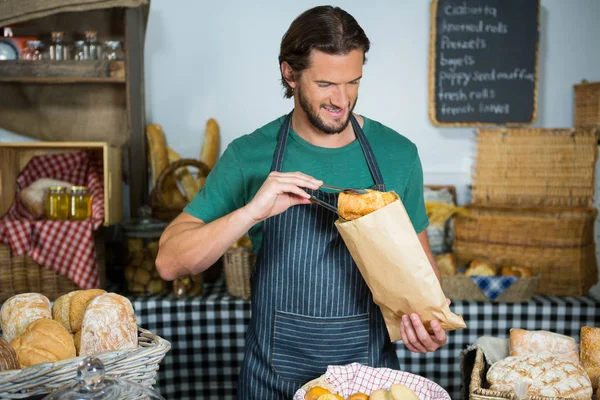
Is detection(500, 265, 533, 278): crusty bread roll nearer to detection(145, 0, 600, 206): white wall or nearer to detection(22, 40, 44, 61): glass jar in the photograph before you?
detection(145, 0, 600, 206): white wall

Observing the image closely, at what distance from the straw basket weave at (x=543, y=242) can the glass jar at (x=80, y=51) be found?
216 centimetres

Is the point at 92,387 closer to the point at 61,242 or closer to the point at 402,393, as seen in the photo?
the point at 402,393

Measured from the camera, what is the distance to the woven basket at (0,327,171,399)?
3.61ft

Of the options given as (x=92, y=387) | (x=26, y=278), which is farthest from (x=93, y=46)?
(x=92, y=387)

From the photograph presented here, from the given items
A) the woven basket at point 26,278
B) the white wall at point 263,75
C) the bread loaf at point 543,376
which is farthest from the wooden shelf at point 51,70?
the bread loaf at point 543,376

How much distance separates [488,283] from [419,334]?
145cm

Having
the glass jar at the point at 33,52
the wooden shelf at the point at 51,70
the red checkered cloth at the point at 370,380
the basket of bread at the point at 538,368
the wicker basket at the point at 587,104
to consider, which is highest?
the glass jar at the point at 33,52

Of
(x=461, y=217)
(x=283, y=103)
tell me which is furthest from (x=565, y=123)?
(x=283, y=103)

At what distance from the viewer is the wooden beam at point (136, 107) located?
3.32 meters

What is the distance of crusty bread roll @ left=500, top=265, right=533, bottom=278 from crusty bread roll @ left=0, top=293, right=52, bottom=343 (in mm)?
2186

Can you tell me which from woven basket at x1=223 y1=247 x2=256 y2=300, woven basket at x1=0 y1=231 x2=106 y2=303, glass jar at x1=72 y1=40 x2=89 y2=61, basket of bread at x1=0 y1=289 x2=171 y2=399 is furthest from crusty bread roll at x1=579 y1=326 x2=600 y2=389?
glass jar at x1=72 y1=40 x2=89 y2=61

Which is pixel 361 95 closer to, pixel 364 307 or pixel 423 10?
pixel 423 10

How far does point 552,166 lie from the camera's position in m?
3.14

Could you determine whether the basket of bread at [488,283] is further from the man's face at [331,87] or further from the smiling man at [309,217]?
the man's face at [331,87]
